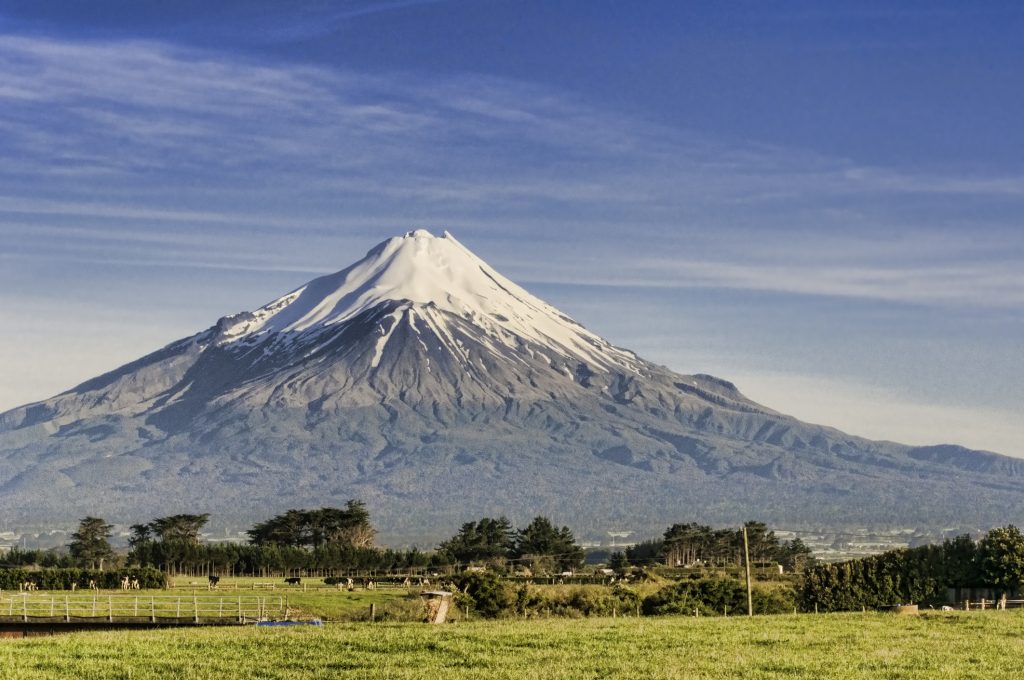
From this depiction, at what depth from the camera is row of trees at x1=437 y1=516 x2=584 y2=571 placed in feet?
483

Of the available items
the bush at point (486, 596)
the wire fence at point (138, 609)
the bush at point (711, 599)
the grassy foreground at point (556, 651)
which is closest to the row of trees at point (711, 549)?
the wire fence at point (138, 609)

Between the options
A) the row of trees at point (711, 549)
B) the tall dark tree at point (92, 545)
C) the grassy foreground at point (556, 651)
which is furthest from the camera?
the row of trees at point (711, 549)

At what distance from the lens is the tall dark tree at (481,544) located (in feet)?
509

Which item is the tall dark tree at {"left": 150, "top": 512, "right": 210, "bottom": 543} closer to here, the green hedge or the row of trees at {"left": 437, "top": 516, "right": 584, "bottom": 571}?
the row of trees at {"left": 437, "top": 516, "right": 584, "bottom": 571}

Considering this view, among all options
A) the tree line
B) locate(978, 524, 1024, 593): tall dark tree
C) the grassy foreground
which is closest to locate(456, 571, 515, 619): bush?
the grassy foreground

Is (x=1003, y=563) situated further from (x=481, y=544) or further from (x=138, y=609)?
(x=481, y=544)

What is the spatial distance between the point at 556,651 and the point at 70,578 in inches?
2648

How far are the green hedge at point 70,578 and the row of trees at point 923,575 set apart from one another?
41948 millimetres

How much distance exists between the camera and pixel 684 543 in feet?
523

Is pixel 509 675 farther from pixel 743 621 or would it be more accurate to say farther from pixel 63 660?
pixel 743 621

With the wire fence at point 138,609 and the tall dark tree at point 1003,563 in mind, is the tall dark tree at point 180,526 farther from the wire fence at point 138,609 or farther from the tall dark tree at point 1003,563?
the tall dark tree at point 1003,563

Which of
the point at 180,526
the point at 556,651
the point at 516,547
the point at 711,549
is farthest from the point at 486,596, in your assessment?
the point at 180,526

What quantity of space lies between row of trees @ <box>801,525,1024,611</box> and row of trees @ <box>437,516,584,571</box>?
204 feet

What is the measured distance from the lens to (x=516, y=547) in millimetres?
166875
